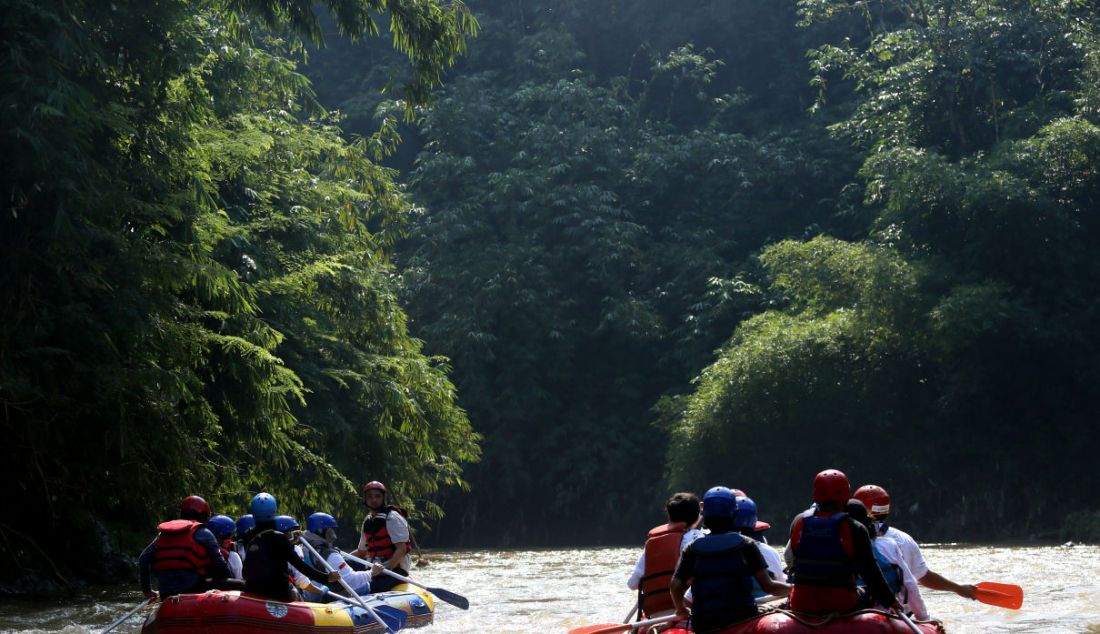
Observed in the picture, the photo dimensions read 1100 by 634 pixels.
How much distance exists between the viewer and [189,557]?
390 inches

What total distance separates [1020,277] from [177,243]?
18007mm

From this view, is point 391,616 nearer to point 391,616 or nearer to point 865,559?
point 391,616

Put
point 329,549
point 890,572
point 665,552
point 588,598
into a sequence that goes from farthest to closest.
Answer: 1. point 588,598
2. point 329,549
3. point 665,552
4. point 890,572

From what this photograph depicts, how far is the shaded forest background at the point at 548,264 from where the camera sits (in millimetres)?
14047

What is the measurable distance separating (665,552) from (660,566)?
110 mm

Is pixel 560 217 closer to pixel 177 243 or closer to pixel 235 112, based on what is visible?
pixel 235 112

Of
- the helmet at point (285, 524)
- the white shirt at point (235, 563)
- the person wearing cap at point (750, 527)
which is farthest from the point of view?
the white shirt at point (235, 563)

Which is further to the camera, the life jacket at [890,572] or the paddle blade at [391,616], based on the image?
the paddle blade at [391,616]

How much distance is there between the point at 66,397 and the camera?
13.3 meters

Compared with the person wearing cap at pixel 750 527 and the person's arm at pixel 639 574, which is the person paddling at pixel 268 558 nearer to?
the person's arm at pixel 639 574

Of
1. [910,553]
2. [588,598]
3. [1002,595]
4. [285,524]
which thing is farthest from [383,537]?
[910,553]

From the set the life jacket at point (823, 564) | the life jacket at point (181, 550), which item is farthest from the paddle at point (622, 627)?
the life jacket at point (181, 550)

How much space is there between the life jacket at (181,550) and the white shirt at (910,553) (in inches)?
191

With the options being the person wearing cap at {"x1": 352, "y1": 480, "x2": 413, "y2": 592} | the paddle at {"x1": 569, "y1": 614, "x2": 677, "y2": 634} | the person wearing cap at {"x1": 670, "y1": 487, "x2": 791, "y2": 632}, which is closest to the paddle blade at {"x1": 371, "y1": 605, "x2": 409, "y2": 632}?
the person wearing cap at {"x1": 352, "y1": 480, "x2": 413, "y2": 592}
